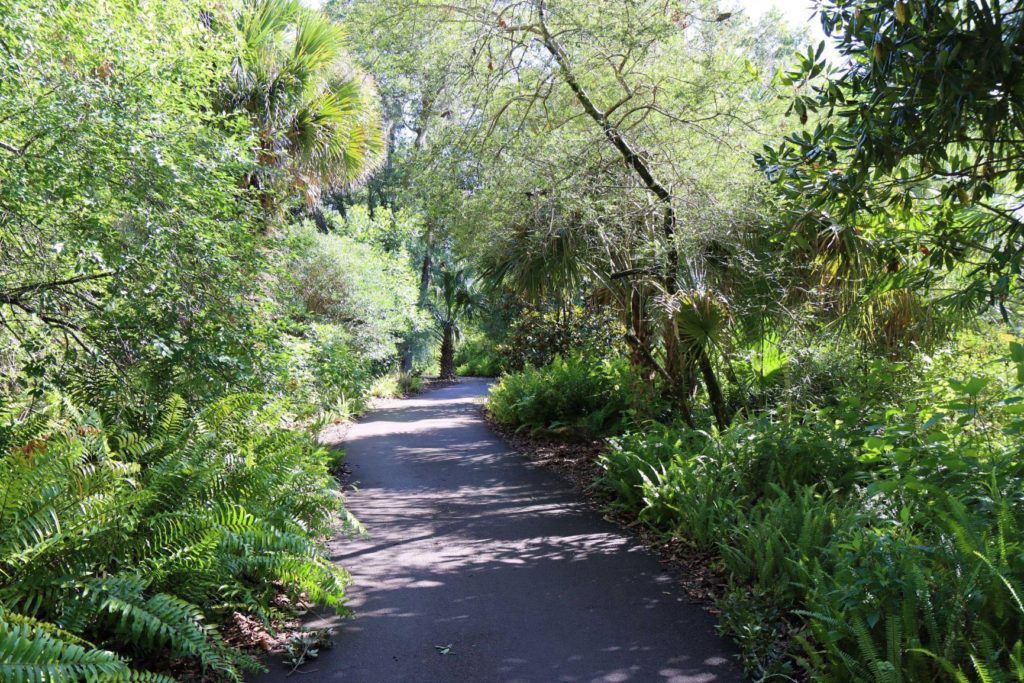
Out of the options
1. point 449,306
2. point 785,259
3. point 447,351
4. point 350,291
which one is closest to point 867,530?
point 785,259

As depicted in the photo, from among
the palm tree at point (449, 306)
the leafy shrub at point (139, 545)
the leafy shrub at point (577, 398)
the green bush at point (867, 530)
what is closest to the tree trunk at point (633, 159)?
the green bush at point (867, 530)

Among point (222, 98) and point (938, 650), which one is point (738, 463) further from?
point (222, 98)

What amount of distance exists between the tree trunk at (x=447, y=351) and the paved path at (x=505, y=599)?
1110 inches

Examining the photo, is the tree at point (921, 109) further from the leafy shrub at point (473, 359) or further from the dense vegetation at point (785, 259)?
the leafy shrub at point (473, 359)

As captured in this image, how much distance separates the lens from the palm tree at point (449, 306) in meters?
34.1

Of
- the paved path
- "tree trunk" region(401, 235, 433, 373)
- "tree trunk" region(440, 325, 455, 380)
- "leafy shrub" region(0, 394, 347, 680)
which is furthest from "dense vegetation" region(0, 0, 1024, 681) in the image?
"tree trunk" region(440, 325, 455, 380)

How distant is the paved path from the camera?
4.15 meters

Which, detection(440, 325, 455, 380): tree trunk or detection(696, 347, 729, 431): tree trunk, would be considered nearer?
detection(696, 347, 729, 431): tree trunk

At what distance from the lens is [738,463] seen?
6.89 meters

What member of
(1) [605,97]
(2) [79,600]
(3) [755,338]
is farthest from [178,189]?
(3) [755,338]

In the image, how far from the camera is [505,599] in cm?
526

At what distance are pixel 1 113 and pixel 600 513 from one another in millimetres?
6457

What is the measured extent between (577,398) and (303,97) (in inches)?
280

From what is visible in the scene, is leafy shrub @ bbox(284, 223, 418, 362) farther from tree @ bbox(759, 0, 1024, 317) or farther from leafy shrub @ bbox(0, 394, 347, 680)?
tree @ bbox(759, 0, 1024, 317)
